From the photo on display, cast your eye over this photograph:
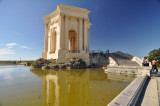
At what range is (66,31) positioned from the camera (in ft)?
62.5

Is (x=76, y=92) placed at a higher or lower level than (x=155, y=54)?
lower

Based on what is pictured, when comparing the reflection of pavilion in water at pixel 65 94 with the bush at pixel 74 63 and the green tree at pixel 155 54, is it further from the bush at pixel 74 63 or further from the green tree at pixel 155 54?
the green tree at pixel 155 54

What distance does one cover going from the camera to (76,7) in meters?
19.6

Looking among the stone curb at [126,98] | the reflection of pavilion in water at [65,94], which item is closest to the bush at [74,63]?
the reflection of pavilion in water at [65,94]

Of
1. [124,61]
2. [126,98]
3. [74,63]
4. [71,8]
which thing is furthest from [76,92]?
[71,8]

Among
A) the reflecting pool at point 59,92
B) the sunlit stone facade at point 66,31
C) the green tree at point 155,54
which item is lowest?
the reflecting pool at point 59,92

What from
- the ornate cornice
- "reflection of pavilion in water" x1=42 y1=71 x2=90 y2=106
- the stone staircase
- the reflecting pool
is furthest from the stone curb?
the ornate cornice

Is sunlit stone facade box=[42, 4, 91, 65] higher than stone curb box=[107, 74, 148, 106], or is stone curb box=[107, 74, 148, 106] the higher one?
sunlit stone facade box=[42, 4, 91, 65]

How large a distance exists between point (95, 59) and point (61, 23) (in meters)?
11.5

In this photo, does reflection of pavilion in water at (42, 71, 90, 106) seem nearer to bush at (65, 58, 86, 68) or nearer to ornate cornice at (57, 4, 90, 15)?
bush at (65, 58, 86, 68)

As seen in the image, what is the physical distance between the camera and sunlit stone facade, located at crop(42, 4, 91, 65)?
60.0 feet

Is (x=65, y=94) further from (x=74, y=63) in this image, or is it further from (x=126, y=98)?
(x=74, y=63)

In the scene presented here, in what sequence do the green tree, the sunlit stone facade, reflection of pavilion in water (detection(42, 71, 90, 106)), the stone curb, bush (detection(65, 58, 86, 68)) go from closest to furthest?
1. the stone curb
2. reflection of pavilion in water (detection(42, 71, 90, 106))
3. the green tree
4. bush (detection(65, 58, 86, 68))
5. the sunlit stone facade

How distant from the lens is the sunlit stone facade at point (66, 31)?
18.3m
